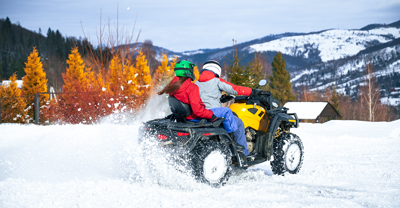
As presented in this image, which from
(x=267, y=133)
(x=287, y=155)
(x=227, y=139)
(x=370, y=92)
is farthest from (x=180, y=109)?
(x=370, y=92)

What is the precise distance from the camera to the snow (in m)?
45.1

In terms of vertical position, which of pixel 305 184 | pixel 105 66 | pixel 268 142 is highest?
pixel 105 66

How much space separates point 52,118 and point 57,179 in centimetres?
1081

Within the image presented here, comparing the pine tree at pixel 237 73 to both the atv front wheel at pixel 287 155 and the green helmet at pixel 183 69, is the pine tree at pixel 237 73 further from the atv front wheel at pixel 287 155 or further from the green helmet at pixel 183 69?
→ the green helmet at pixel 183 69

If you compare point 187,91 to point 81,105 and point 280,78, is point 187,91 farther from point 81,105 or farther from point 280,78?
point 280,78

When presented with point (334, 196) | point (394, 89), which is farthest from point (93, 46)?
point (394, 89)

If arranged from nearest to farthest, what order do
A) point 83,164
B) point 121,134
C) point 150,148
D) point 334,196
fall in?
point 334,196, point 150,148, point 83,164, point 121,134

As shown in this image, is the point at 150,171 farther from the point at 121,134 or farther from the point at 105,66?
the point at 105,66

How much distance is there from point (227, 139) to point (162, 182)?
3.62ft

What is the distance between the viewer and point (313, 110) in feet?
151

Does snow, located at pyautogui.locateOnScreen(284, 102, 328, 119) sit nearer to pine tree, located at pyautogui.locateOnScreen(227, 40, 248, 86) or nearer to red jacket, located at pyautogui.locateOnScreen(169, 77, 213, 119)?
pine tree, located at pyautogui.locateOnScreen(227, 40, 248, 86)

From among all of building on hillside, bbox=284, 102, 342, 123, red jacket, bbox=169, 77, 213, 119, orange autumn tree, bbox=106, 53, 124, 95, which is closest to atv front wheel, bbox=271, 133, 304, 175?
red jacket, bbox=169, 77, 213, 119

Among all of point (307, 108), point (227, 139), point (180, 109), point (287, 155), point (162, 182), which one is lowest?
point (307, 108)

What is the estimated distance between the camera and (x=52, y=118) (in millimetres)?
→ 15289
